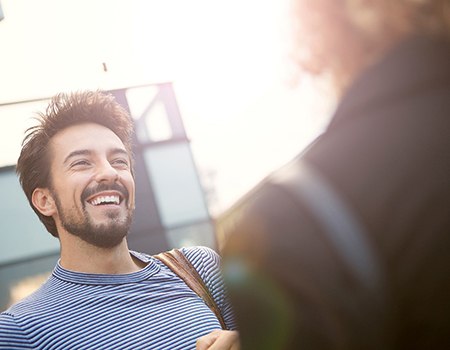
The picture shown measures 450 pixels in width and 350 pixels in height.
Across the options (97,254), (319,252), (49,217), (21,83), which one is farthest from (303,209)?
(21,83)

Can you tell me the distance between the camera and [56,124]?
5.99 feet

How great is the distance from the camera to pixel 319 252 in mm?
437

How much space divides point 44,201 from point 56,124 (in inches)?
10.1

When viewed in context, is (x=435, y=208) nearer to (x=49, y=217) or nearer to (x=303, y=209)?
(x=303, y=209)

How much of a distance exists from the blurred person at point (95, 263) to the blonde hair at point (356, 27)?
0.80 meters

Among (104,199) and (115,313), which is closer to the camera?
(115,313)

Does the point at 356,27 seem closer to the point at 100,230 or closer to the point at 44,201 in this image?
the point at 100,230

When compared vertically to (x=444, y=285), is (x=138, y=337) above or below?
below

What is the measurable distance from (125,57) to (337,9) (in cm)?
366

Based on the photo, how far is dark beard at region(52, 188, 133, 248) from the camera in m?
1.65

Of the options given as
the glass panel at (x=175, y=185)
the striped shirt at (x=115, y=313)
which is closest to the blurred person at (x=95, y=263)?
the striped shirt at (x=115, y=313)

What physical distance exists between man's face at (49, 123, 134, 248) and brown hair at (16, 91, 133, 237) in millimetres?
29

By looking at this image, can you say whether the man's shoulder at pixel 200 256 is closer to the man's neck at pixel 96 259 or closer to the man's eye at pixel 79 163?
the man's neck at pixel 96 259

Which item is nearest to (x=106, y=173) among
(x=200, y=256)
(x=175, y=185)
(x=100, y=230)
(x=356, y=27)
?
(x=100, y=230)
